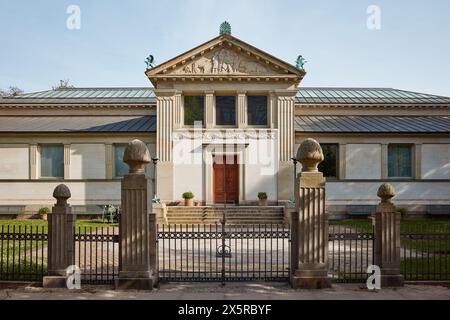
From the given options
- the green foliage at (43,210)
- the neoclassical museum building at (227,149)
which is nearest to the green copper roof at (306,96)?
the neoclassical museum building at (227,149)

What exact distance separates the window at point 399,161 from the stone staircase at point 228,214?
8493 mm

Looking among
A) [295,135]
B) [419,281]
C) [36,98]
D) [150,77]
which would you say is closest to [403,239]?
[419,281]

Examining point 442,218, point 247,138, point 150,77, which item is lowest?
point 442,218

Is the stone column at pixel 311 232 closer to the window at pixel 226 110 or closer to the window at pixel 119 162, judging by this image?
the window at pixel 226 110

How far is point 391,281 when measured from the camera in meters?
8.79

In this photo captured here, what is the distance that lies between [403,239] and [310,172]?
31.6 feet

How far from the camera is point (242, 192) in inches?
976

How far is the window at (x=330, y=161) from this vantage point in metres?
25.8

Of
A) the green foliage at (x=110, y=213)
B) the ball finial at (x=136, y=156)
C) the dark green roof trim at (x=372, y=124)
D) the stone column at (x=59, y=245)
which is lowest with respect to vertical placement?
the green foliage at (x=110, y=213)

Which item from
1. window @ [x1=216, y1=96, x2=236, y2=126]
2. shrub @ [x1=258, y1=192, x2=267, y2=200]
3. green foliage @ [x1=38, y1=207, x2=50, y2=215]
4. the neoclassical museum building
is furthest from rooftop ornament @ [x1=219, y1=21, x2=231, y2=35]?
green foliage @ [x1=38, y1=207, x2=50, y2=215]

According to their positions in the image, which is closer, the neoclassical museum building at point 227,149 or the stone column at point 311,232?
the stone column at point 311,232

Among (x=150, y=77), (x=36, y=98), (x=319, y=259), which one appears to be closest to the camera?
(x=319, y=259)

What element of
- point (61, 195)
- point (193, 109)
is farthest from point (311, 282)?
point (193, 109)

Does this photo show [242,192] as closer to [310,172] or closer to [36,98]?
[310,172]
